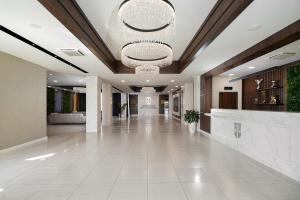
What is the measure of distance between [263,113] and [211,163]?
6.12 feet

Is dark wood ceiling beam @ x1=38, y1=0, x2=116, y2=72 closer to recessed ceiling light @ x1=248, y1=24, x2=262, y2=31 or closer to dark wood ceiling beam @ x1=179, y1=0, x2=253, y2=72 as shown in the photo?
dark wood ceiling beam @ x1=179, y1=0, x2=253, y2=72

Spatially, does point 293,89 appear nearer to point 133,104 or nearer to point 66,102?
point 66,102

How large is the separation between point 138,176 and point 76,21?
3.72 metres

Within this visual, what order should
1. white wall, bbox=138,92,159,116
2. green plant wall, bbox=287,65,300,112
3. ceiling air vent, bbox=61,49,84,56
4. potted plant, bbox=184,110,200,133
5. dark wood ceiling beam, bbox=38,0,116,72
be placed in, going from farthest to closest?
white wall, bbox=138,92,159,116 < potted plant, bbox=184,110,200,133 < green plant wall, bbox=287,65,300,112 < ceiling air vent, bbox=61,49,84,56 < dark wood ceiling beam, bbox=38,0,116,72

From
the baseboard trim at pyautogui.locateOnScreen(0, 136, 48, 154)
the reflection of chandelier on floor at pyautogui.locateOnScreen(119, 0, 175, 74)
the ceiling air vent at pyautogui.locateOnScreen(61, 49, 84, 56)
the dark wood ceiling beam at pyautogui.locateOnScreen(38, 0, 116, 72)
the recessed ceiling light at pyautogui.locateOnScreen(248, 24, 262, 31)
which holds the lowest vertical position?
the baseboard trim at pyautogui.locateOnScreen(0, 136, 48, 154)

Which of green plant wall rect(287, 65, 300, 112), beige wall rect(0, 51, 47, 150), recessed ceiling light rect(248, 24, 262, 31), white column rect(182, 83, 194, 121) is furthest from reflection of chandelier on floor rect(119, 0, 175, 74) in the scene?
white column rect(182, 83, 194, 121)

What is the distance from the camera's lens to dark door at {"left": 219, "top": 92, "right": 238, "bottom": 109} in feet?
34.0

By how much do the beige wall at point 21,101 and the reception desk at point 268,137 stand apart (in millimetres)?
7793

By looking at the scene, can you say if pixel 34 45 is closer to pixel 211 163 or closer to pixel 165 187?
pixel 165 187

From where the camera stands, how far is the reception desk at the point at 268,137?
362 cm

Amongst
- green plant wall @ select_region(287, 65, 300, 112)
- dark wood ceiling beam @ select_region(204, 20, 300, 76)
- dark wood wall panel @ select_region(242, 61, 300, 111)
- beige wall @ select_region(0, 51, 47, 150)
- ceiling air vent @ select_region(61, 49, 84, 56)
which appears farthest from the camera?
dark wood wall panel @ select_region(242, 61, 300, 111)

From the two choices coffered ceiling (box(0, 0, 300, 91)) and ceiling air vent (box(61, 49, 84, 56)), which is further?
ceiling air vent (box(61, 49, 84, 56))

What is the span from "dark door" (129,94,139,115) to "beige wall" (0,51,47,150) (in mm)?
18160

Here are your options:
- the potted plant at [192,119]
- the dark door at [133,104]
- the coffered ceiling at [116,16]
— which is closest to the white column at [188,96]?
the potted plant at [192,119]
